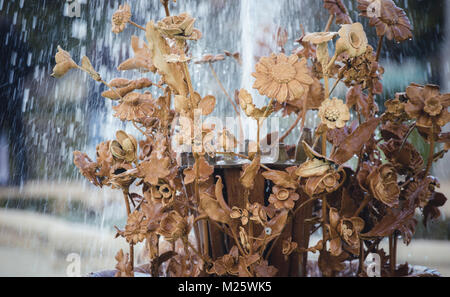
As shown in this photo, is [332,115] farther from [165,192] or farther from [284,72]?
[165,192]

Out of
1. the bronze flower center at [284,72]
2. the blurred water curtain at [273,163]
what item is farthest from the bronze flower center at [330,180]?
the bronze flower center at [284,72]

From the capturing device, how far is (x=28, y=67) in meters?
1.64

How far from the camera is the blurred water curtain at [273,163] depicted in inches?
15.3

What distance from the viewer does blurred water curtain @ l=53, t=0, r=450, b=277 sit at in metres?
0.39

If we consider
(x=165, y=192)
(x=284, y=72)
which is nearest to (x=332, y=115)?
(x=284, y=72)

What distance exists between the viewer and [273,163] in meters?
0.45

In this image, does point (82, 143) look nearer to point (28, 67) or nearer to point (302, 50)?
point (28, 67)

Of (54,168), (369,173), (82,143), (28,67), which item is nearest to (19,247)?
(54,168)

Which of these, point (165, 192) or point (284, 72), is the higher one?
point (284, 72)

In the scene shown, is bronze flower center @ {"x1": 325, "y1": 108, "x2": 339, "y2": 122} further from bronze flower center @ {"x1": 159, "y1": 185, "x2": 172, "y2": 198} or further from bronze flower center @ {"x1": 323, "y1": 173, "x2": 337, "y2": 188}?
bronze flower center @ {"x1": 159, "y1": 185, "x2": 172, "y2": 198}

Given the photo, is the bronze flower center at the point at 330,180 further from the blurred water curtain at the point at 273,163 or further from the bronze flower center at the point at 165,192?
the bronze flower center at the point at 165,192

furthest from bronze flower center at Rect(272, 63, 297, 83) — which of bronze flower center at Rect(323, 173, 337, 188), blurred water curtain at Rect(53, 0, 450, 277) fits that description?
bronze flower center at Rect(323, 173, 337, 188)

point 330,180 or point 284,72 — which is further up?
point 284,72

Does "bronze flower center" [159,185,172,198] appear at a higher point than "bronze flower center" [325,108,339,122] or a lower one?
lower
